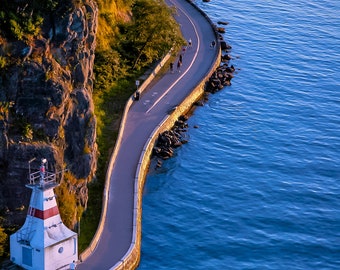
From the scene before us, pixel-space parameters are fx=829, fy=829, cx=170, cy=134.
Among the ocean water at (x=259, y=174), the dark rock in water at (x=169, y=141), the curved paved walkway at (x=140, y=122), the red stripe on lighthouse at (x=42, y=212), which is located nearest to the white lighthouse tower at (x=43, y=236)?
the red stripe on lighthouse at (x=42, y=212)

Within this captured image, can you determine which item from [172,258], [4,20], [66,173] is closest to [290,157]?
[172,258]

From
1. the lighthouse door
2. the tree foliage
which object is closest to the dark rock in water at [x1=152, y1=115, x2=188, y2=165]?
the tree foliage

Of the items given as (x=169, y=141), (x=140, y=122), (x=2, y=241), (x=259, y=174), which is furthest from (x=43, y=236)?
(x=259, y=174)

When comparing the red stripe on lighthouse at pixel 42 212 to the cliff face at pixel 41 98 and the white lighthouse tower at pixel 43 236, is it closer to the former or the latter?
the white lighthouse tower at pixel 43 236

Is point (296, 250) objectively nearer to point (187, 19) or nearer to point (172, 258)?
point (172, 258)

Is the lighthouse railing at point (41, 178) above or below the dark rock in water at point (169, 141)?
above

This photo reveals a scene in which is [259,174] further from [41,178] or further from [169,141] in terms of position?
[41,178]
